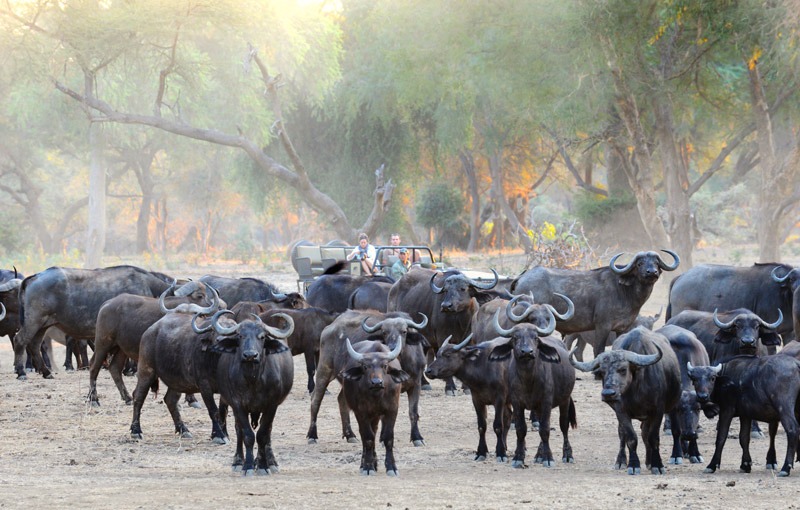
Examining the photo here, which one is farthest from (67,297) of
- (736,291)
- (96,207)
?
(96,207)

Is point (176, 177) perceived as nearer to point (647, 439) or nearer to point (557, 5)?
point (557, 5)

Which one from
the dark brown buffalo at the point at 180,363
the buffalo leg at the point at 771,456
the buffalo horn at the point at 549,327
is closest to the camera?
the buffalo leg at the point at 771,456

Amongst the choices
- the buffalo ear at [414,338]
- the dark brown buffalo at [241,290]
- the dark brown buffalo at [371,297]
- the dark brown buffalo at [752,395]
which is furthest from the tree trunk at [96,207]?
the dark brown buffalo at [752,395]

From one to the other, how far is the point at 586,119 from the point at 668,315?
51.1 feet

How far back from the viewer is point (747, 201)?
7019 centimetres

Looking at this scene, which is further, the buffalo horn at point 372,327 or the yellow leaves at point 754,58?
the yellow leaves at point 754,58

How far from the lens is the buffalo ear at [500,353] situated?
1127 centimetres

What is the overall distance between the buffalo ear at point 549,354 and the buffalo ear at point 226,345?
291cm

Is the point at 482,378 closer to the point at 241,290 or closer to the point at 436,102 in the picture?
the point at 241,290

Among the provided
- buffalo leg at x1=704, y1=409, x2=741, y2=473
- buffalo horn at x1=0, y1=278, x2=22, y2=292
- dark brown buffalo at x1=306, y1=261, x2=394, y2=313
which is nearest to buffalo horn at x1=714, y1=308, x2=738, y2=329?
buffalo leg at x1=704, y1=409, x2=741, y2=473

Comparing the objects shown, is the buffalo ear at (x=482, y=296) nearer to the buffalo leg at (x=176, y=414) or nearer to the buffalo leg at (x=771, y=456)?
the buffalo leg at (x=176, y=414)

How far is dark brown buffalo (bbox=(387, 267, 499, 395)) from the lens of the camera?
53.5 feet


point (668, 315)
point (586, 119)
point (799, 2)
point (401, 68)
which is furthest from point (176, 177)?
point (668, 315)

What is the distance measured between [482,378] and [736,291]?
23.6 feet
